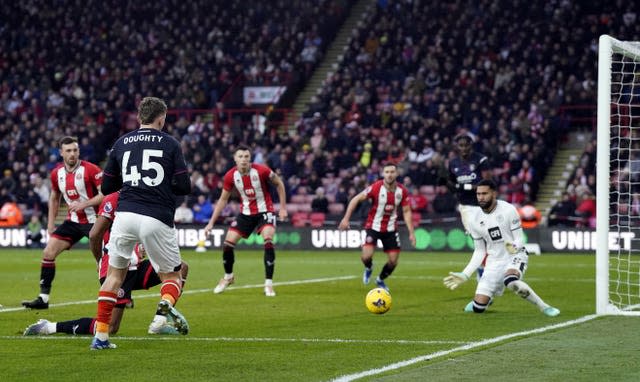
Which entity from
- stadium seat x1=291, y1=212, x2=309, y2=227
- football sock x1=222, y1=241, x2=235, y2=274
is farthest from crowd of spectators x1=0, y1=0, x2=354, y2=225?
football sock x1=222, y1=241, x2=235, y2=274

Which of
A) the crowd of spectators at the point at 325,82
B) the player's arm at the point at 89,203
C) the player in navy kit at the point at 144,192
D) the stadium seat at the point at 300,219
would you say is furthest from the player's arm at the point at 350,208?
the stadium seat at the point at 300,219

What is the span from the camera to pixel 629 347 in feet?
33.1

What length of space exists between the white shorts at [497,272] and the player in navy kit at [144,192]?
16.7ft

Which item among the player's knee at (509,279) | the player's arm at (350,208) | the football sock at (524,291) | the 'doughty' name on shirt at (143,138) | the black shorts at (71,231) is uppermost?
the 'doughty' name on shirt at (143,138)

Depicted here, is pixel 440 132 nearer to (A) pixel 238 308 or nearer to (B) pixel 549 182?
(B) pixel 549 182

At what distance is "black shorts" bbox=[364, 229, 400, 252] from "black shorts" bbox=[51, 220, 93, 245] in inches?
201

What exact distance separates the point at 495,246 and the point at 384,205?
420cm

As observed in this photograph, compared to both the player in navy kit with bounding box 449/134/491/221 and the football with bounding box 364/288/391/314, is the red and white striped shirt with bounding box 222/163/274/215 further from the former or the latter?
the football with bounding box 364/288/391/314

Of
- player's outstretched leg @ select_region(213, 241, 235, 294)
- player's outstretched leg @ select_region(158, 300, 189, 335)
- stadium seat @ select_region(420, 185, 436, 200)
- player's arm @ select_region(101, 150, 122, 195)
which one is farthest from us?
stadium seat @ select_region(420, 185, 436, 200)

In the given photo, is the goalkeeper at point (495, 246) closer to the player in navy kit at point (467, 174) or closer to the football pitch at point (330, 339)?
the football pitch at point (330, 339)

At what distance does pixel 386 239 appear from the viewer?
18.2m

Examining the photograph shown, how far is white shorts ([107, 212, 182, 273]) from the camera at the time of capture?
9.84 m

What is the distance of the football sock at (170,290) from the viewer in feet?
33.4

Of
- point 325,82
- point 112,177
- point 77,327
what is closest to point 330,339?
point 77,327
